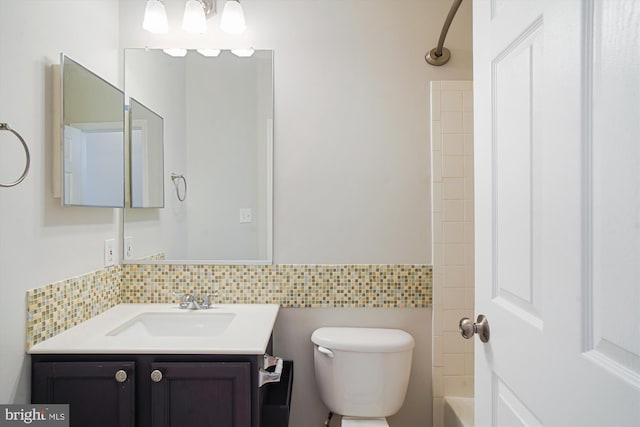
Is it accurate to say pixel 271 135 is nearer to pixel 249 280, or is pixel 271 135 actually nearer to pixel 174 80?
pixel 174 80

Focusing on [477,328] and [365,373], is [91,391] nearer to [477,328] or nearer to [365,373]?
[365,373]

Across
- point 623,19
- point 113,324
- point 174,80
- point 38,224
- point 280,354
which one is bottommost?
point 280,354

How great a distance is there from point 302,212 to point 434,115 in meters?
0.78

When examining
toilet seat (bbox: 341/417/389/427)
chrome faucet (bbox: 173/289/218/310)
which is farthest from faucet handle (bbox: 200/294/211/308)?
toilet seat (bbox: 341/417/389/427)

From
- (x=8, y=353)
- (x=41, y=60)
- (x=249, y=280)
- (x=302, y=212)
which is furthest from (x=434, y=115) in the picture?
(x=8, y=353)

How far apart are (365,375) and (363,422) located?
21cm

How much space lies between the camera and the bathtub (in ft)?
5.69

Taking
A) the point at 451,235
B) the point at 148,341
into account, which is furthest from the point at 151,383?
the point at 451,235

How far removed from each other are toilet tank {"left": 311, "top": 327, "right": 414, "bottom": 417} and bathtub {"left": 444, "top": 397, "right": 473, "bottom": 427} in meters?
0.26

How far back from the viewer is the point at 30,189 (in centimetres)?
133

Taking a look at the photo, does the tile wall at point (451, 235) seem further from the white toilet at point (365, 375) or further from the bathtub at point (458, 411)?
the white toilet at point (365, 375)

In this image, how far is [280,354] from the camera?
1973 mm

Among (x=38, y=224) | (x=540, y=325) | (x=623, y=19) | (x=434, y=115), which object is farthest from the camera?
(x=434, y=115)

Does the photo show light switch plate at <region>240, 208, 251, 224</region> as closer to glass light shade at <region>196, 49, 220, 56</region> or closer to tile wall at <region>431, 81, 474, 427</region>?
glass light shade at <region>196, 49, 220, 56</region>
